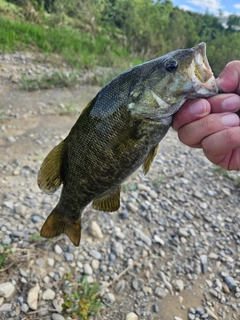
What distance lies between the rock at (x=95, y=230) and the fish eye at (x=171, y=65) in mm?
2615

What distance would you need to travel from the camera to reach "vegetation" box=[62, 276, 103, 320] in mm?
2916

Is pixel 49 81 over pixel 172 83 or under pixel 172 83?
under

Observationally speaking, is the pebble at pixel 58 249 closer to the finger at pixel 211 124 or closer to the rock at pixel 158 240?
the rock at pixel 158 240

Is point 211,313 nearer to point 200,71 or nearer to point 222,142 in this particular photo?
point 222,142

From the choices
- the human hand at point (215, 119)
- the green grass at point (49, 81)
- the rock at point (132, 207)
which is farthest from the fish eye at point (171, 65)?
the green grass at point (49, 81)

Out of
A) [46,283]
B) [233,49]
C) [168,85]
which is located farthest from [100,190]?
[233,49]

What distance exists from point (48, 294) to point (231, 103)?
2385mm

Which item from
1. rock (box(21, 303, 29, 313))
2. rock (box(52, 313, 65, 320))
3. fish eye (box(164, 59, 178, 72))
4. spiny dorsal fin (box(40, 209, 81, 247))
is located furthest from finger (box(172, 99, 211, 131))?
rock (box(21, 303, 29, 313))

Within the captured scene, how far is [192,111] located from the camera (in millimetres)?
1916

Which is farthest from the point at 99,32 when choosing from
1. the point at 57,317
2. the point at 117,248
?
the point at 57,317

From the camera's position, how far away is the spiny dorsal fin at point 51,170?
2033mm

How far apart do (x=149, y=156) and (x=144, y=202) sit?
2.80m

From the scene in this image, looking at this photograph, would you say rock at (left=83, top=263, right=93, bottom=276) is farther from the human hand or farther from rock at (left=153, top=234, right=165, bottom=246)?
the human hand

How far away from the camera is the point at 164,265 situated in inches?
155
